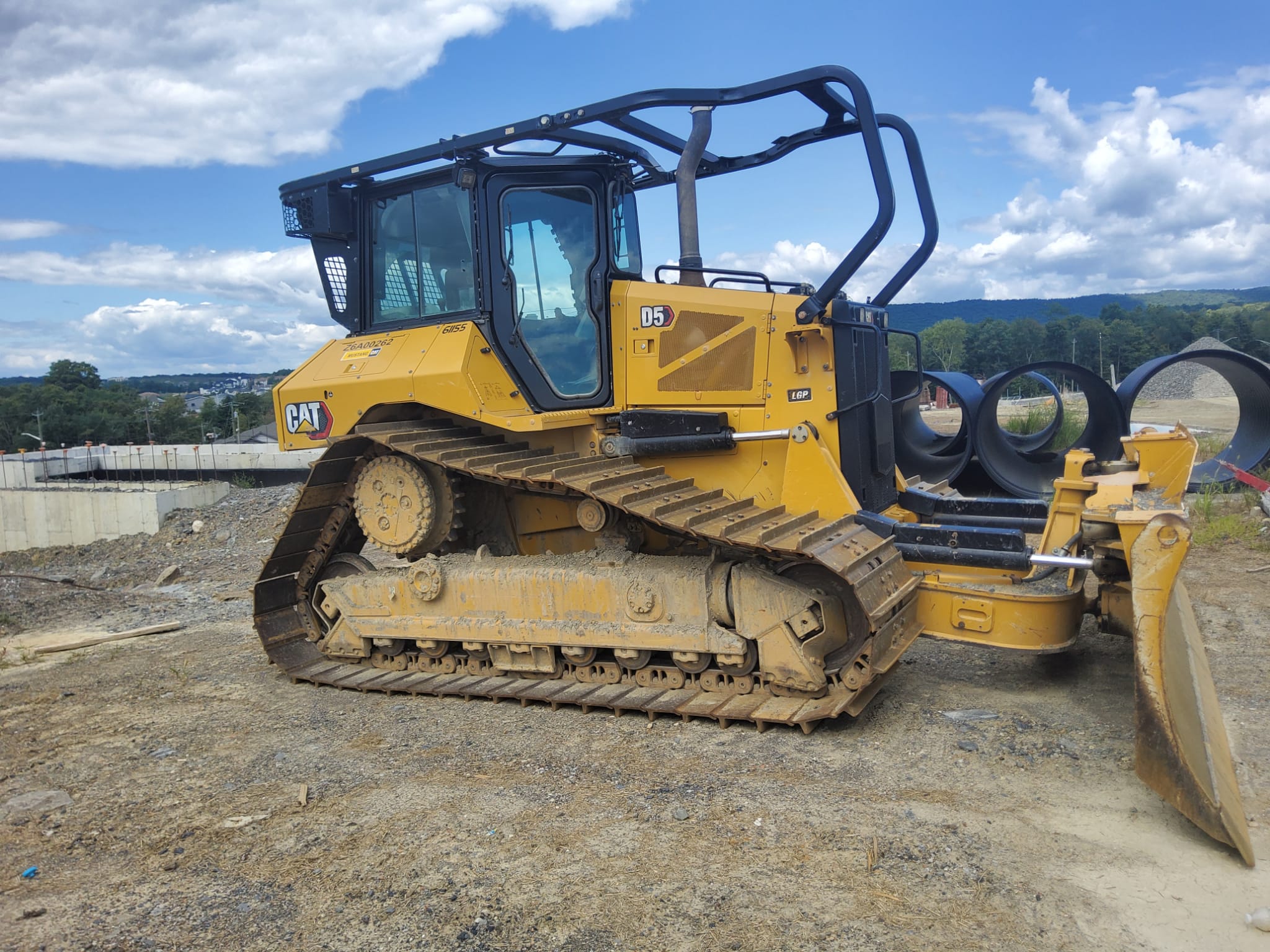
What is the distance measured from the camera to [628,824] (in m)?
3.88

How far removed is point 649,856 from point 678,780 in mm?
712

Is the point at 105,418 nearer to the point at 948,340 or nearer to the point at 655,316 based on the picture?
the point at 948,340

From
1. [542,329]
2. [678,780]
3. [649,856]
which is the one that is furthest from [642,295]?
[649,856]

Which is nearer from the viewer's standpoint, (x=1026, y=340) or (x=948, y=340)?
(x=1026, y=340)

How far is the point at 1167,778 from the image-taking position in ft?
11.3

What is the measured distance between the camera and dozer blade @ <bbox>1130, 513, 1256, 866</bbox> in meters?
3.34

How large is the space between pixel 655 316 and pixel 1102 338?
→ 37.2 meters

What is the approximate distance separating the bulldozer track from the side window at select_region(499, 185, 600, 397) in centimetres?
58

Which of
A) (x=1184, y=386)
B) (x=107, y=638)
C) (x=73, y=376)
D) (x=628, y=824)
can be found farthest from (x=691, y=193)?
(x=73, y=376)

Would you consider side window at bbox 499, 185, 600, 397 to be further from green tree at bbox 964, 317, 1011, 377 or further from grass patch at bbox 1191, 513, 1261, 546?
green tree at bbox 964, 317, 1011, 377

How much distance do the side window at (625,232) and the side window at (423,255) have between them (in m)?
0.93

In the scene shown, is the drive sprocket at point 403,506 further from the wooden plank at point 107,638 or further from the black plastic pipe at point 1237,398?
the black plastic pipe at point 1237,398

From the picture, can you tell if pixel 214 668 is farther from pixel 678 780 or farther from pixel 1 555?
pixel 1 555

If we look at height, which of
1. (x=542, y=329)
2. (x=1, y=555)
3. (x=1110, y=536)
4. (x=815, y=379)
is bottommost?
(x=1, y=555)
